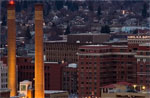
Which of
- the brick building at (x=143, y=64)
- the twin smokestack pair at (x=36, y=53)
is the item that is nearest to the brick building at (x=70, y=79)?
the brick building at (x=143, y=64)

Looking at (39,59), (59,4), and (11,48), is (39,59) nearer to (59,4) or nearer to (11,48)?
(11,48)

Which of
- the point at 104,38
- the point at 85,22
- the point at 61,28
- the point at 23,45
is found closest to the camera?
the point at 104,38

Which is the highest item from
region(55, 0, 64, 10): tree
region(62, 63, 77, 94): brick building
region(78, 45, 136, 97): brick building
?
region(55, 0, 64, 10): tree

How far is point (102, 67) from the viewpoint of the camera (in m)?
72.2

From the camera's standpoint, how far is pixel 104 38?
9225 cm

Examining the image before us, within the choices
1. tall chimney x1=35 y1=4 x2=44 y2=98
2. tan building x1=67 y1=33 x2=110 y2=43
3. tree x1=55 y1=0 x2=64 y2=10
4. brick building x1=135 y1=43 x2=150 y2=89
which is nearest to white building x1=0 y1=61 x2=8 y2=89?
tall chimney x1=35 y1=4 x2=44 y2=98

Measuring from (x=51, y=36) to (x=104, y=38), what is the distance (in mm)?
27171

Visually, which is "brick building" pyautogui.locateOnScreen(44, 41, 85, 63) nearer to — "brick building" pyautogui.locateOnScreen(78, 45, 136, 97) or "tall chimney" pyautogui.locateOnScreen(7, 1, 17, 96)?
"brick building" pyautogui.locateOnScreen(78, 45, 136, 97)

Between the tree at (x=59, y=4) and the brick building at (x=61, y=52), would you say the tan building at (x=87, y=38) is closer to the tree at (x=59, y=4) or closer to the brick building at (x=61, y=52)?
the brick building at (x=61, y=52)

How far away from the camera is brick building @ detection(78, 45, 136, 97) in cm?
7100

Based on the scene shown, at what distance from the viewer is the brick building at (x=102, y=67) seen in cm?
7100

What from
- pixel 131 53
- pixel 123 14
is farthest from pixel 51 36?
pixel 131 53

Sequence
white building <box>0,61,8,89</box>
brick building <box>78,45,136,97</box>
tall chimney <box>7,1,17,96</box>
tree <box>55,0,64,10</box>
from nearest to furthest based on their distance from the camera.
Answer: white building <box>0,61,8,89</box>, tall chimney <box>7,1,17,96</box>, brick building <box>78,45,136,97</box>, tree <box>55,0,64,10</box>

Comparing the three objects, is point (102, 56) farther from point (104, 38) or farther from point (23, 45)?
point (23, 45)
